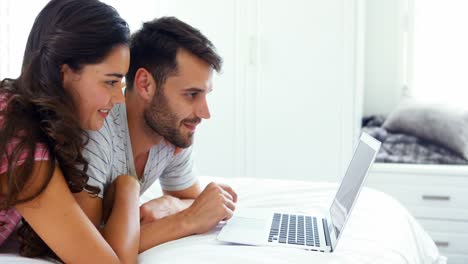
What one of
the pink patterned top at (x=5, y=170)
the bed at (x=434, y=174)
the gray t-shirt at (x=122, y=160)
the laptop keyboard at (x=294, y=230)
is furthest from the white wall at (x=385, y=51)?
the pink patterned top at (x=5, y=170)

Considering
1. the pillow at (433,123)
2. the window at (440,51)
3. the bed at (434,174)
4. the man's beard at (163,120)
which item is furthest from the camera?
the window at (440,51)

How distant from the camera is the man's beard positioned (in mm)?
1552

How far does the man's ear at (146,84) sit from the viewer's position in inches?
62.1

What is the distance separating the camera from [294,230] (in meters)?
1.41

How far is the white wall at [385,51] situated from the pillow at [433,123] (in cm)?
24

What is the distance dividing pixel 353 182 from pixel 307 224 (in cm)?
18

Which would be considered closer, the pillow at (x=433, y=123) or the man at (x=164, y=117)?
the man at (x=164, y=117)

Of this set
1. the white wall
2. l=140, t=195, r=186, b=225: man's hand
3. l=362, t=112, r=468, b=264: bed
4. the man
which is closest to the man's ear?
→ the man

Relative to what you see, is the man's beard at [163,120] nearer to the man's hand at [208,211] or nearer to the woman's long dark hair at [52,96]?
the man's hand at [208,211]

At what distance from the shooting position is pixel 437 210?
2.92 metres

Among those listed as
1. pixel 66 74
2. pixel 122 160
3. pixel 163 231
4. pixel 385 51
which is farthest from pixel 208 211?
pixel 385 51

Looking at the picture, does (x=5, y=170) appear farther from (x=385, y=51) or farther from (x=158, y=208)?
(x=385, y=51)

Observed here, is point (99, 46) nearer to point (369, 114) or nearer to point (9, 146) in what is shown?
point (9, 146)

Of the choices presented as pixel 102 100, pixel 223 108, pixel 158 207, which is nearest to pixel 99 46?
pixel 102 100
